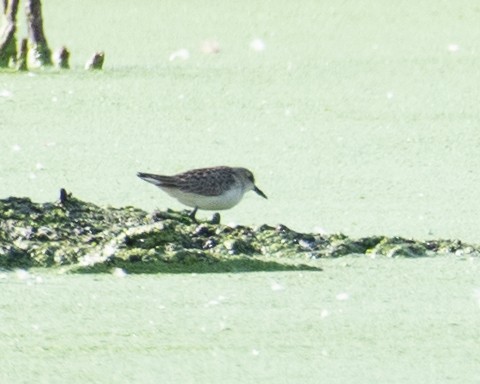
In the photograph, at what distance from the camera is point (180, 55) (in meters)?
6.87

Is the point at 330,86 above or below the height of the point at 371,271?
above

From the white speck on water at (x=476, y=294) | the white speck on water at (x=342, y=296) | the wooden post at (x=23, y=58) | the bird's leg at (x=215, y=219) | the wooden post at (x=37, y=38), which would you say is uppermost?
the wooden post at (x=37, y=38)

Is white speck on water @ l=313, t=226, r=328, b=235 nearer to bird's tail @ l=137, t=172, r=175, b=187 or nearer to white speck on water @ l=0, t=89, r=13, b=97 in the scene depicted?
bird's tail @ l=137, t=172, r=175, b=187

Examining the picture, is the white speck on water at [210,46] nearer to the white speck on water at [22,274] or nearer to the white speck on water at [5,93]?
the white speck on water at [5,93]

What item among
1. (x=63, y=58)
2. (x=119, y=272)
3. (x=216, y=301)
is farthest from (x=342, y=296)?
(x=63, y=58)

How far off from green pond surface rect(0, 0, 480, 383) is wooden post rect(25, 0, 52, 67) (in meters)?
0.14

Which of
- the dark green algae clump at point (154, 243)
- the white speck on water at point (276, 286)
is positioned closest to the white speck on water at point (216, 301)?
the white speck on water at point (276, 286)

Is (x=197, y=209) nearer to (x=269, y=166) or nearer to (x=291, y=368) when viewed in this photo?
(x=269, y=166)

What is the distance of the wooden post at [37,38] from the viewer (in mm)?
6625

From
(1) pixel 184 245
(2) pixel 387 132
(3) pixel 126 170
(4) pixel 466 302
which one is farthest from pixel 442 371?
(2) pixel 387 132

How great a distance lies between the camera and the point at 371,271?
11.6 ft

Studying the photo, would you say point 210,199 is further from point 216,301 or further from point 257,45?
point 257,45

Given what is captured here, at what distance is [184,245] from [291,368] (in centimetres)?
97

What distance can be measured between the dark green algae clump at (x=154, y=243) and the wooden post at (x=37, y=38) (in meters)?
2.70
